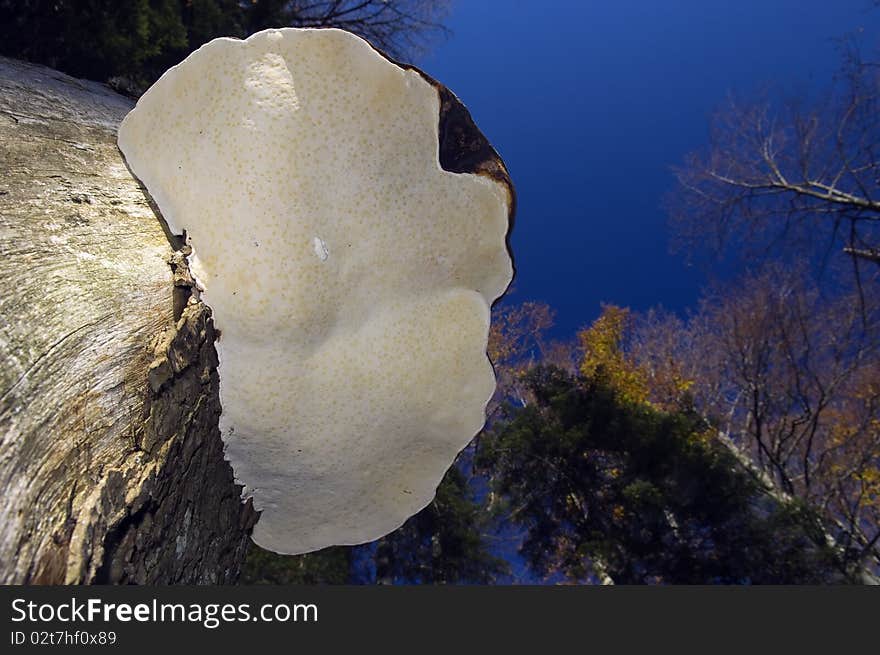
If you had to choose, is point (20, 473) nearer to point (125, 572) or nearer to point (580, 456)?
point (125, 572)

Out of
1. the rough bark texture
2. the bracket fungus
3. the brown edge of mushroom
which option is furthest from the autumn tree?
the rough bark texture

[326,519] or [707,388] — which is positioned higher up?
[326,519]

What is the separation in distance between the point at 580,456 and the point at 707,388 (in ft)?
20.9

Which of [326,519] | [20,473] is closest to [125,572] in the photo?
[20,473]

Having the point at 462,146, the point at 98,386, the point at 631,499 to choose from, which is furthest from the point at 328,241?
the point at 631,499

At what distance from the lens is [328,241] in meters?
1.65

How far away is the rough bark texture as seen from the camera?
3.60 ft

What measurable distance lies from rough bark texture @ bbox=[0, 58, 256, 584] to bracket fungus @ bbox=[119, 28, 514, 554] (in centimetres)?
12

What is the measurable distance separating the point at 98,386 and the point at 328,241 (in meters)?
0.76

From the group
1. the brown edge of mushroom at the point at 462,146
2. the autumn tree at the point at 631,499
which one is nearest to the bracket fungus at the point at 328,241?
the brown edge of mushroom at the point at 462,146

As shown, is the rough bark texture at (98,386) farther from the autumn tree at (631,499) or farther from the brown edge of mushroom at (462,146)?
the autumn tree at (631,499)

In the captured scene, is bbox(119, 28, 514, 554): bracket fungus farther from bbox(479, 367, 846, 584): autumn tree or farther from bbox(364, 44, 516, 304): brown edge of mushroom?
bbox(479, 367, 846, 584): autumn tree

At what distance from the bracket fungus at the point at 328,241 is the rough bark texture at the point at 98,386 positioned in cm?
12

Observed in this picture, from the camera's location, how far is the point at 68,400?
122 centimetres
